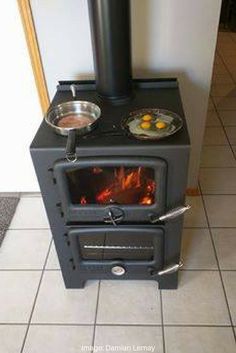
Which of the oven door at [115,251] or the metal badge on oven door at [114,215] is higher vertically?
the metal badge on oven door at [114,215]

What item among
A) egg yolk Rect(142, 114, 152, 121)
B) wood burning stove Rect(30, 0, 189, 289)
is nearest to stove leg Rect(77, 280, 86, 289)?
wood burning stove Rect(30, 0, 189, 289)

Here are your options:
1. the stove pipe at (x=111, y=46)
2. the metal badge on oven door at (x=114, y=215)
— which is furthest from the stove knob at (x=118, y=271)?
the stove pipe at (x=111, y=46)

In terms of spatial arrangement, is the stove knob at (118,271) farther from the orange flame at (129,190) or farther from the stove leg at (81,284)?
the orange flame at (129,190)

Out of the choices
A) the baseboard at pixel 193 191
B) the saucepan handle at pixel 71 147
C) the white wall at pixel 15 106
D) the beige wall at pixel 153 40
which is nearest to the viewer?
the saucepan handle at pixel 71 147

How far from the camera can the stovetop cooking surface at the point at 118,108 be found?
100 centimetres

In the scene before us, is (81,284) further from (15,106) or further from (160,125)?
(15,106)

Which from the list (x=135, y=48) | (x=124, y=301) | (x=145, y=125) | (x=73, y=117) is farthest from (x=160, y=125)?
(x=124, y=301)

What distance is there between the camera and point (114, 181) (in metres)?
1.12

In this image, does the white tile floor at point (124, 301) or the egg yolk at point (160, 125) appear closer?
the egg yolk at point (160, 125)

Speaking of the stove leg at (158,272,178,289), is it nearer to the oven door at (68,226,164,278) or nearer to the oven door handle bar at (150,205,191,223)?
the oven door at (68,226,164,278)

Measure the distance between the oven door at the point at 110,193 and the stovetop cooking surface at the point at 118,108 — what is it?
82mm

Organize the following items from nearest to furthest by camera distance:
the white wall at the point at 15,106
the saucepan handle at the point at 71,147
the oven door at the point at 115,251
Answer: the saucepan handle at the point at 71,147 < the oven door at the point at 115,251 < the white wall at the point at 15,106

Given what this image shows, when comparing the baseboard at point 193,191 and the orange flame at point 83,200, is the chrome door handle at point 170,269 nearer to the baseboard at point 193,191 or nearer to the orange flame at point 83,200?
the orange flame at point 83,200

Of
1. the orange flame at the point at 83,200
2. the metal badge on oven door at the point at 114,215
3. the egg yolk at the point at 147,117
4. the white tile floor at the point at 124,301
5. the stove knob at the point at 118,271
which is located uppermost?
the egg yolk at the point at 147,117
